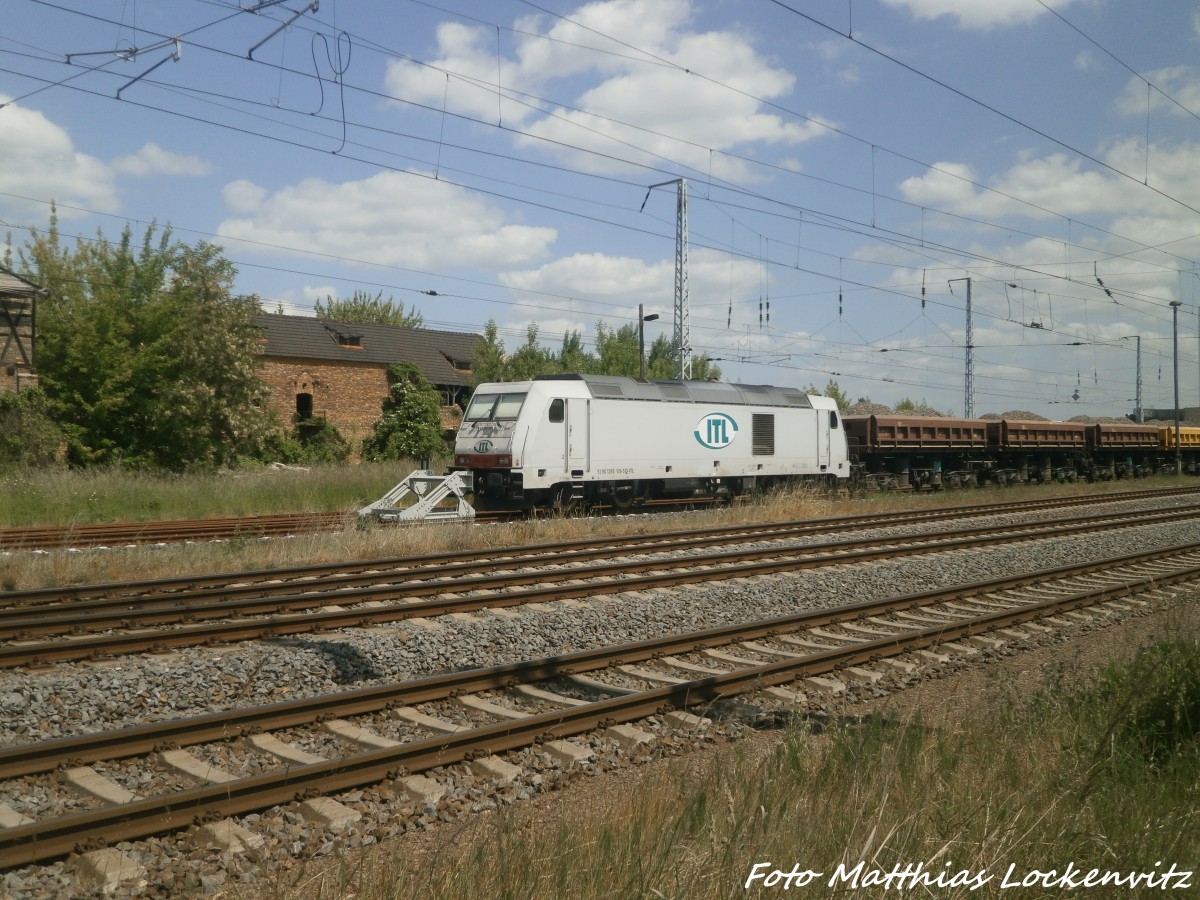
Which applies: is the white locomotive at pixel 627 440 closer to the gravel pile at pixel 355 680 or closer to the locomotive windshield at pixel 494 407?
the locomotive windshield at pixel 494 407

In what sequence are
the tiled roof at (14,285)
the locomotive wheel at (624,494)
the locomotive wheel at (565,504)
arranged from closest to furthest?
1. the locomotive wheel at (565,504)
2. the locomotive wheel at (624,494)
3. the tiled roof at (14,285)

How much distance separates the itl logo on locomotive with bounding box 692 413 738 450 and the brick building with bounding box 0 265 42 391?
68.5ft

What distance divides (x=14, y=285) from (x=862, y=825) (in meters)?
34.0

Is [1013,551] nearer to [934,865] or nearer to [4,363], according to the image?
[934,865]

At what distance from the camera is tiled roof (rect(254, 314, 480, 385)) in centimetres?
4484

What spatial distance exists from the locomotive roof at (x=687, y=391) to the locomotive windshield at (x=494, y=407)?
734 mm

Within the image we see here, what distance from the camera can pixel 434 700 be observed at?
7.17 meters

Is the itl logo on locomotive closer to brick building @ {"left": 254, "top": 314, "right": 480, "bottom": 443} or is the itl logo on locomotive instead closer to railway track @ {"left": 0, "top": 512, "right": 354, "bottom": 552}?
railway track @ {"left": 0, "top": 512, "right": 354, "bottom": 552}

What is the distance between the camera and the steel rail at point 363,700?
18.5 ft

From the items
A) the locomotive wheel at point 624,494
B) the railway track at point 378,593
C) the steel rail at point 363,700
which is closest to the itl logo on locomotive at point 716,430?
the locomotive wheel at point 624,494

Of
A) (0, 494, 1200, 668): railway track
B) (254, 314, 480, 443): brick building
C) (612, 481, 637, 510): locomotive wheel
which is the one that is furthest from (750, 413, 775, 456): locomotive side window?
(254, 314, 480, 443): brick building

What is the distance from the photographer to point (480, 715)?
7020 millimetres

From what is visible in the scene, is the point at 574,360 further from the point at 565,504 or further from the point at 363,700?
the point at 363,700

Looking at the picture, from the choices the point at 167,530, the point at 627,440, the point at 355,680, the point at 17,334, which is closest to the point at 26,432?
the point at 17,334
